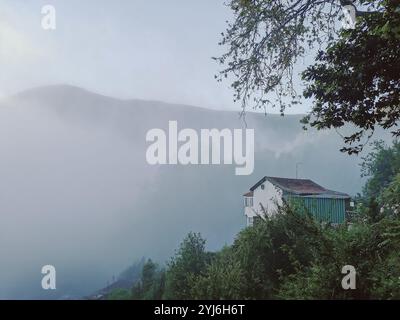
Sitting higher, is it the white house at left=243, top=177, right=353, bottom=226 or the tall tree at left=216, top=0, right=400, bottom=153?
the tall tree at left=216, top=0, right=400, bottom=153

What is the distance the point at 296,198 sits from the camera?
6676mm

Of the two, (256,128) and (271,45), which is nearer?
(256,128)

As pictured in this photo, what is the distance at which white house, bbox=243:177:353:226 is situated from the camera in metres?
6.32

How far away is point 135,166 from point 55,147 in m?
1.03

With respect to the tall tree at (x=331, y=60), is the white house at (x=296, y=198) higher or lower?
lower

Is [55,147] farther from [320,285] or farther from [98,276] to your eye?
[320,285]

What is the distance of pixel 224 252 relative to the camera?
6.31 meters

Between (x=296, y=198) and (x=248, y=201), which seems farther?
(x=296, y=198)

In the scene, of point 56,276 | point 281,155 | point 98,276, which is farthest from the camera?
point 281,155

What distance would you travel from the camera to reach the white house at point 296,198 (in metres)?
6.32

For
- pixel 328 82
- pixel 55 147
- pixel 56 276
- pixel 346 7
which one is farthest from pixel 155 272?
pixel 346 7

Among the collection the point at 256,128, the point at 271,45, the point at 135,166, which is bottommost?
the point at 135,166

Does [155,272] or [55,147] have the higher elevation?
[55,147]

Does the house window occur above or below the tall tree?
below
